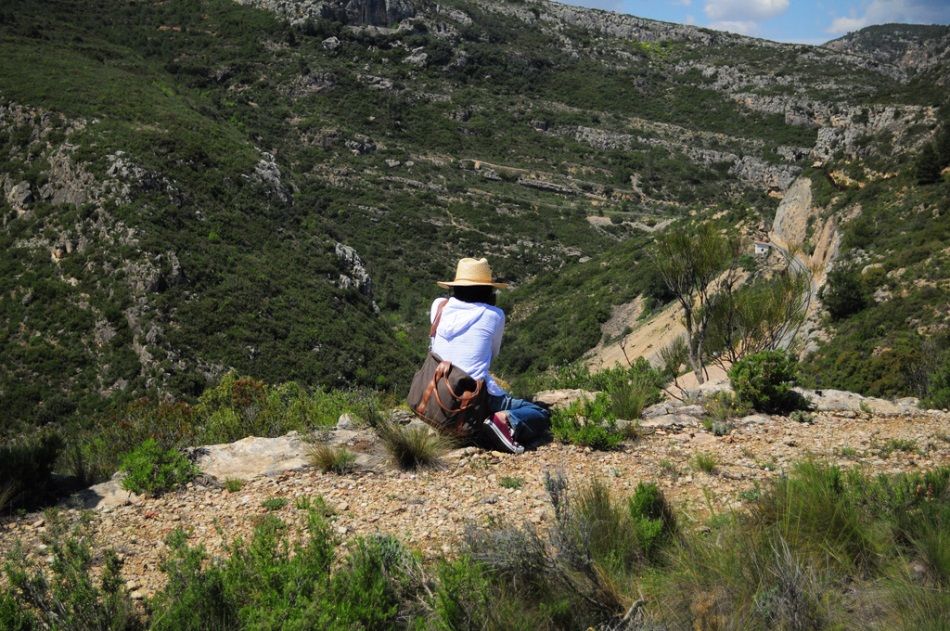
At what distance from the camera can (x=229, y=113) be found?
58.1 meters

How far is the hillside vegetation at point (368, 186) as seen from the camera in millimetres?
20547

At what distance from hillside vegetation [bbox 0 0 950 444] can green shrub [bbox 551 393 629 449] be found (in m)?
4.99

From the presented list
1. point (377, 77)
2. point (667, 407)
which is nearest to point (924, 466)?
point (667, 407)

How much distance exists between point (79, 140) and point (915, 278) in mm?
34294

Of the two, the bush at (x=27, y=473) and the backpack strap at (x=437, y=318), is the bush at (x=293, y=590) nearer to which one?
the bush at (x=27, y=473)

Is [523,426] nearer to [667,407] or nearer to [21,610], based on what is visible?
[667,407]

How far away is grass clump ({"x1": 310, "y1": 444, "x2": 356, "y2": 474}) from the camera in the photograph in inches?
167

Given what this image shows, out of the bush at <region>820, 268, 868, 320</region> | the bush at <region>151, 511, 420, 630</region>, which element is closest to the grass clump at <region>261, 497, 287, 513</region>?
the bush at <region>151, 511, 420, 630</region>

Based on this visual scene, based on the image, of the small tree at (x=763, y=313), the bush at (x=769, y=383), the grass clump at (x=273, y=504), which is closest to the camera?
the grass clump at (x=273, y=504)

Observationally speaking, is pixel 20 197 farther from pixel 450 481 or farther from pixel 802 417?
pixel 802 417

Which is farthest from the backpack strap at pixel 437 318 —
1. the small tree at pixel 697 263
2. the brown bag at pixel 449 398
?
the small tree at pixel 697 263

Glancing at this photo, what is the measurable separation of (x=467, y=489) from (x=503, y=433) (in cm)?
76

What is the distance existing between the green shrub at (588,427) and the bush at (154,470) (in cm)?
268

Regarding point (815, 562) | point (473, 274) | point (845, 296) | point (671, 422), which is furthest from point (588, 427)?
point (845, 296)
